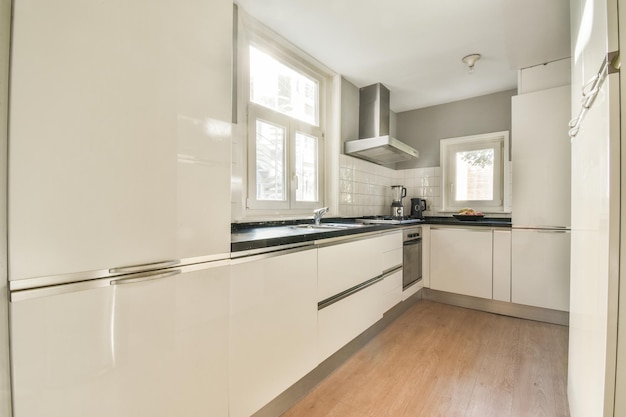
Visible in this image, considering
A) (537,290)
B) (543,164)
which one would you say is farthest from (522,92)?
(537,290)

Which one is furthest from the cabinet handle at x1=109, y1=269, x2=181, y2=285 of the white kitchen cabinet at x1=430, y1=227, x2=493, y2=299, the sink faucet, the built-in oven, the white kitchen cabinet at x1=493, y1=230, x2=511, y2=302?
the white kitchen cabinet at x1=493, y1=230, x2=511, y2=302

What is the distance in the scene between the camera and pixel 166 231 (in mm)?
878

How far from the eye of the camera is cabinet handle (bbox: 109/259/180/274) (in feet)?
2.53

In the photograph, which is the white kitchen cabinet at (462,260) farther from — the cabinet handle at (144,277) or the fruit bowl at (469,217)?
the cabinet handle at (144,277)

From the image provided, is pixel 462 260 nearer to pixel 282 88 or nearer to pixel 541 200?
pixel 541 200

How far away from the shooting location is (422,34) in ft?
7.02

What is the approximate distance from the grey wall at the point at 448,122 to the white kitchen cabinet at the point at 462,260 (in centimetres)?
120

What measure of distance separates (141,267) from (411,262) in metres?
2.46

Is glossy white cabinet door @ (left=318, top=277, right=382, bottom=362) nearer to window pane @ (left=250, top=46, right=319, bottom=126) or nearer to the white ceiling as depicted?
window pane @ (left=250, top=46, right=319, bottom=126)

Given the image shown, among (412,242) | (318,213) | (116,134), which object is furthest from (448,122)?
(116,134)

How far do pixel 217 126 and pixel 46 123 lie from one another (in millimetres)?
473

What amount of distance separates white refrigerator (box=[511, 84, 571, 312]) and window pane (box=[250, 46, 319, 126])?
193 cm

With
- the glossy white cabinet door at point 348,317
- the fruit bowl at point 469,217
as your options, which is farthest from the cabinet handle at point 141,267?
the fruit bowl at point 469,217

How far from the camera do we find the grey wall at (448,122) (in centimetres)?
320
